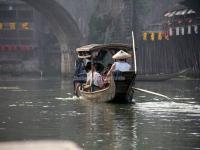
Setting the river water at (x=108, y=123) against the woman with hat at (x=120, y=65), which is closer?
the river water at (x=108, y=123)

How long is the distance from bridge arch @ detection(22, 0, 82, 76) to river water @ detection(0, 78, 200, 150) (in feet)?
91.3

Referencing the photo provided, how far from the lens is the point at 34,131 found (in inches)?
482

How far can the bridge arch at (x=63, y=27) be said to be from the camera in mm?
48000

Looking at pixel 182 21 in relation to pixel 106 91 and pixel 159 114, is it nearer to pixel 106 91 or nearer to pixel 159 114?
pixel 106 91

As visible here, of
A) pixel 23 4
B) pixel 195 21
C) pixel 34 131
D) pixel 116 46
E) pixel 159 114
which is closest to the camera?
pixel 34 131

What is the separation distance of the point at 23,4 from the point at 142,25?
45.8 ft

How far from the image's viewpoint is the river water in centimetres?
1072

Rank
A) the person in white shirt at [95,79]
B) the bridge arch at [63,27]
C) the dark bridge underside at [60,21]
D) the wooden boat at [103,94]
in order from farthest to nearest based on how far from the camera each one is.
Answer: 1. the bridge arch at [63,27]
2. the dark bridge underside at [60,21]
3. the person in white shirt at [95,79]
4. the wooden boat at [103,94]

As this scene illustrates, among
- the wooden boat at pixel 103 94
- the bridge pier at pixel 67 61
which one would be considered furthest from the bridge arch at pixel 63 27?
the wooden boat at pixel 103 94

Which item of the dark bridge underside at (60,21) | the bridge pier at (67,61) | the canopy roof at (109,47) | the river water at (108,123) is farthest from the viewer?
the bridge pier at (67,61)

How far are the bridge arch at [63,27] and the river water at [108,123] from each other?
2783cm

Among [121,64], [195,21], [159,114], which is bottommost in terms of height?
[159,114]

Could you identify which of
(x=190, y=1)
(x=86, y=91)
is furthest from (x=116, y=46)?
(x=190, y=1)

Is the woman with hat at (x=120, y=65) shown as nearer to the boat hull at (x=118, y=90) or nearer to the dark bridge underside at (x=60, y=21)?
the boat hull at (x=118, y=90)
